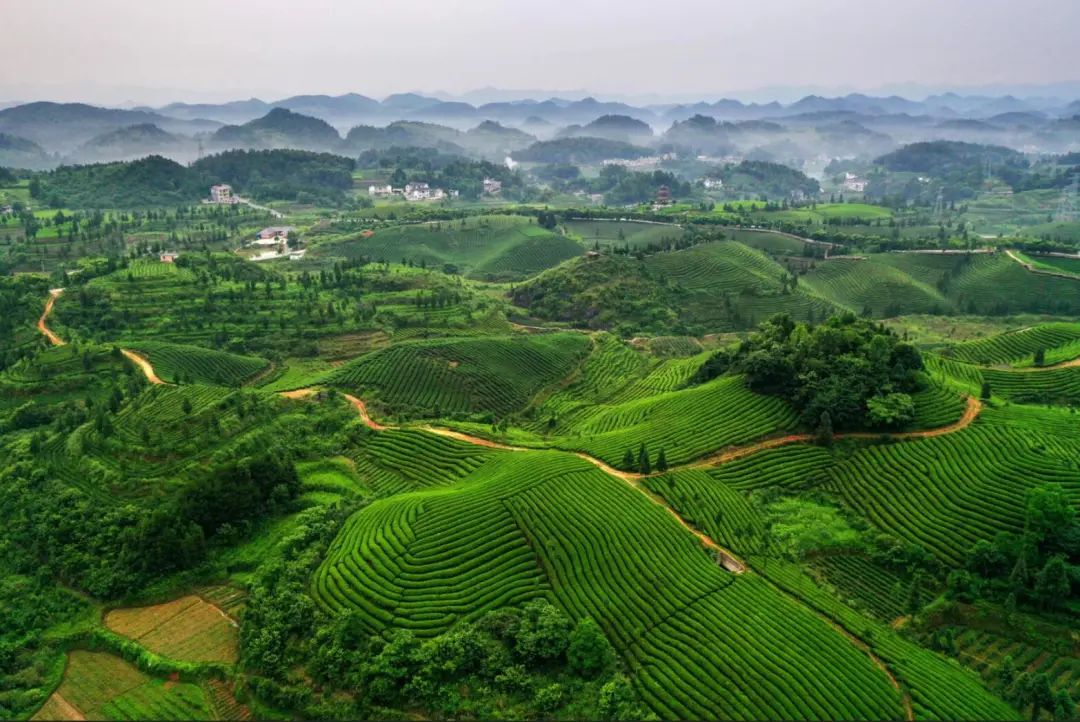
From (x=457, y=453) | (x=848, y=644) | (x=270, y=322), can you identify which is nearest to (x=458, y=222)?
(x=270, y=322)

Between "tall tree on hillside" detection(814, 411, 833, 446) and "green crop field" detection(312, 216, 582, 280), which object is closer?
"tall tree on hillside" detection(814, 411, 833, 446)

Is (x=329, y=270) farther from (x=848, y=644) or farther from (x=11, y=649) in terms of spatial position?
(x=848, y=644)

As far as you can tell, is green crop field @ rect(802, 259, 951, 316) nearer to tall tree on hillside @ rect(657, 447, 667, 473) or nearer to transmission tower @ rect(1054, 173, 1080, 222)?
tall tree on hillside @ rect(657, 447, 667, 473)

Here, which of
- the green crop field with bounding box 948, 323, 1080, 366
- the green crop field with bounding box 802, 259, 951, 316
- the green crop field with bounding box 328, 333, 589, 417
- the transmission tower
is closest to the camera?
the green crop field with bounding box 328, 333, 589, 417

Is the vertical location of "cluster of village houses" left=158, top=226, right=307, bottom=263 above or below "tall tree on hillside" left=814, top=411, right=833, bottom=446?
above

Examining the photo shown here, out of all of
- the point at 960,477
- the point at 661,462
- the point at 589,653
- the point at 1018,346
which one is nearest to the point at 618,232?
the point at 1018,346

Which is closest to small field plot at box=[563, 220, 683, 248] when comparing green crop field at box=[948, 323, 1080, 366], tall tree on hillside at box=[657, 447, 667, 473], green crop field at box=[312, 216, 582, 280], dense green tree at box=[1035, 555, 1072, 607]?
green crop field at box=[312, 216, 582, 280]

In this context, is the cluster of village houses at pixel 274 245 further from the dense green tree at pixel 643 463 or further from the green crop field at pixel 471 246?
the dense green tree at pixel 643 463
